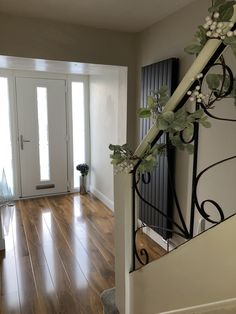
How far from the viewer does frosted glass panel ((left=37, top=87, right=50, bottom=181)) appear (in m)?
4.72

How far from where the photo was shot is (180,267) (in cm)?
98

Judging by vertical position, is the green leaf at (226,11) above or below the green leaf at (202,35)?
above

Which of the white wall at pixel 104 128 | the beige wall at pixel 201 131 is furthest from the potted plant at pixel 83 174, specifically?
the beige wall at pixel 201 131

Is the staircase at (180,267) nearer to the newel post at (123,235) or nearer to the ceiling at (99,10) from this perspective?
the newel post at (123,235)

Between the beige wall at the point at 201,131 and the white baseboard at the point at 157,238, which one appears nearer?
the beige wall at the point at 201,131

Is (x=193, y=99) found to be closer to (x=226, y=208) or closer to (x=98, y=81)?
(x=226, y=208)

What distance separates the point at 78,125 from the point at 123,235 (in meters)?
3.97

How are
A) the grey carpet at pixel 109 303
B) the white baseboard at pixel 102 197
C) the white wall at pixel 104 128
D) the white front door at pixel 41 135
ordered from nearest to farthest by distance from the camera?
the grey carpet at pixel 109 303, the white wall at pixel 104 128, the white baseboard at pixel 102 197, the white front door at pixel 41 135

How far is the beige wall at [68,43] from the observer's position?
8.98 feet

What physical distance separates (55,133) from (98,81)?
1212 mm

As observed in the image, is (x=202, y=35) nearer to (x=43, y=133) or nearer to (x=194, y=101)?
(x=194, y=101)

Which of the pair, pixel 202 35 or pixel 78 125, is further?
pixel 78 125

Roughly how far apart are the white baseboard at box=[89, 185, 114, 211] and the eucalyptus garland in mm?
3357

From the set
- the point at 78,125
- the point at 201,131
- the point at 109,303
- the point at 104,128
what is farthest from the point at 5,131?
the point at 109,303
